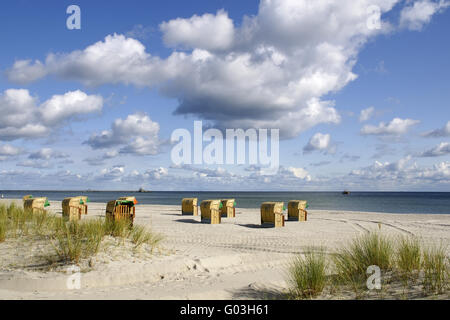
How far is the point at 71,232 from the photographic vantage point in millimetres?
9227

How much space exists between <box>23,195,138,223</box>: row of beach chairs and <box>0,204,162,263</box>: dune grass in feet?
1.77

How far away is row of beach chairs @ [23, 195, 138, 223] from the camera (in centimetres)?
1180

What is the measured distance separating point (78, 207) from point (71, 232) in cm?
1061

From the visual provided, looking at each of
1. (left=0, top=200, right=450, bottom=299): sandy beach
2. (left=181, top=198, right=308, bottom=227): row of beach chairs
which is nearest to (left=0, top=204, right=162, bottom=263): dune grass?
(left=0, top=200, right=450, bottom=299): sandy beach

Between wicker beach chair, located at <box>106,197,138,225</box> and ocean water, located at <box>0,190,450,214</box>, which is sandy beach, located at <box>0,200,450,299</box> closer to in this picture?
wicker beach chair, located at <box>106,197,138,225</box>

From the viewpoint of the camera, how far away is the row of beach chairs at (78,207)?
1180 cm

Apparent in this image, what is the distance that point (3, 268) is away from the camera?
7.73 m

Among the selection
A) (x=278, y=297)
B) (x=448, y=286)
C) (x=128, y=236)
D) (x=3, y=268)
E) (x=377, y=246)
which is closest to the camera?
(x=448, y=286)

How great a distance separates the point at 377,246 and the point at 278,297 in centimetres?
216

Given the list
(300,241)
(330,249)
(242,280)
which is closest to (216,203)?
(300,241)

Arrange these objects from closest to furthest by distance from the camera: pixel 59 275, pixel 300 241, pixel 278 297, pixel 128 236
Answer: pixel 278 297
pixel 59 275
pixel 128 236
pixel 300 241

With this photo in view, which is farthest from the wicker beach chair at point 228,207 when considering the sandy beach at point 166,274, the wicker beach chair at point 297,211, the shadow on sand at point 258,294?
the shadow on sand at point 258,294

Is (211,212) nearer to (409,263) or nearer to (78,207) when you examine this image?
(78,207)
